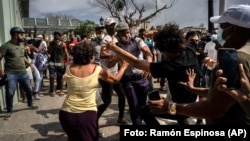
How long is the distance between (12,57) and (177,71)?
4.28 metres

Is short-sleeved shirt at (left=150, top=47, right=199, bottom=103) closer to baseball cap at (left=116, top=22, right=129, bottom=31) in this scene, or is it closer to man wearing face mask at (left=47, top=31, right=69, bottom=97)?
baseball cap at (left=116, top=22, right=129, bottom=31)

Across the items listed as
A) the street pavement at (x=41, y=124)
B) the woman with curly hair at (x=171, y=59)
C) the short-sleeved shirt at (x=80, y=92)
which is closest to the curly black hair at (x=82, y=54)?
the short-sleeved shirt at (x=80, y=92)

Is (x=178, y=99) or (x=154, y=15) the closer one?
(x=178, y=99)

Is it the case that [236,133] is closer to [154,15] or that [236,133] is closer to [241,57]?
[241,57]

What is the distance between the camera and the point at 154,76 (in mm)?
2980

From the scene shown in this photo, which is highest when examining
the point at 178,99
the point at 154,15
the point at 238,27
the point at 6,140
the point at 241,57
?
the point at 154,15

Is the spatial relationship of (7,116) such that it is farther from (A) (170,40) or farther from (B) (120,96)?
(A) (170,40)

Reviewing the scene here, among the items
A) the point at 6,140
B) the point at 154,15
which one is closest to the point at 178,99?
the point at 6,140

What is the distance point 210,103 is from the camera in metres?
1.77

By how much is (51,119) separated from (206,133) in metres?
4.53

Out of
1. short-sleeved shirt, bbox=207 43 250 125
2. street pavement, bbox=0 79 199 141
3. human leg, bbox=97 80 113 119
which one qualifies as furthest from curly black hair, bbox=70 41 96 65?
short-sleeved shirt, bbox=207 43 250 125

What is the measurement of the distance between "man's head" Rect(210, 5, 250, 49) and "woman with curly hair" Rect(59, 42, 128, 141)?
6.18 ft

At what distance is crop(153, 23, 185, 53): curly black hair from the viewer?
3.09 meters

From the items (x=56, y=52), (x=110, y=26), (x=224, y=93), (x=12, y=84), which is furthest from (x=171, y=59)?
(x=56, y=52)
